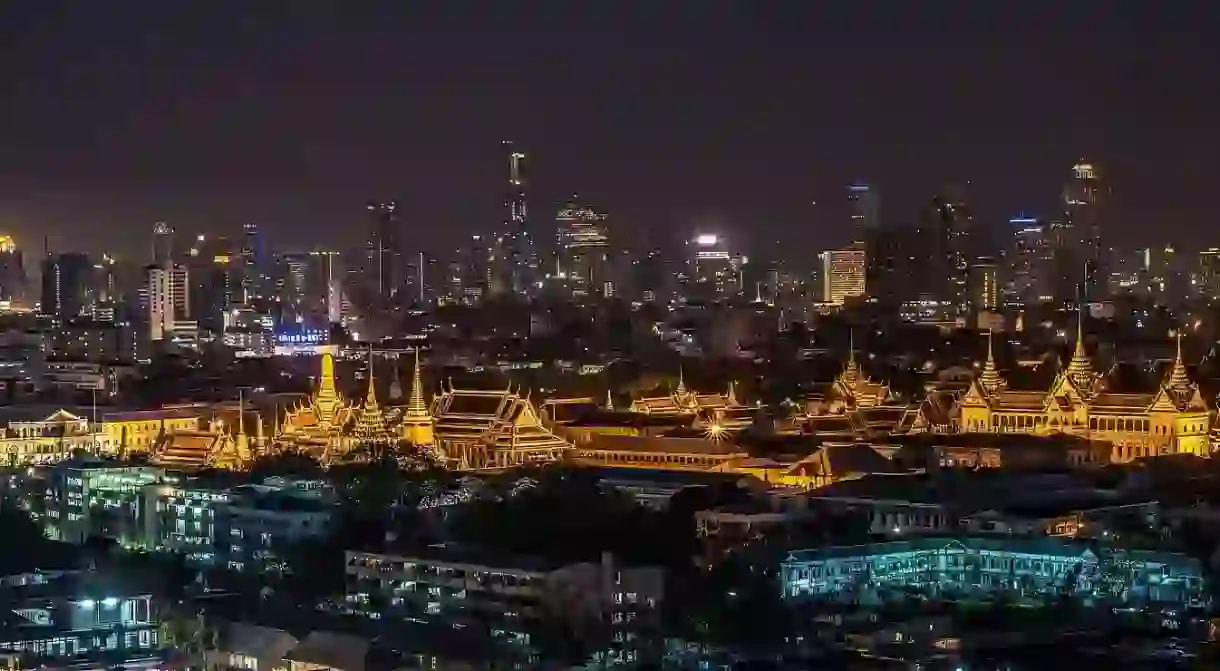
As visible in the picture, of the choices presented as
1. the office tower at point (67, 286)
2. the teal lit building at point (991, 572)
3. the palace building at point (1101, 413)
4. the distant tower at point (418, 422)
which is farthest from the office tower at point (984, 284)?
the teal lit building at point (991, 572)

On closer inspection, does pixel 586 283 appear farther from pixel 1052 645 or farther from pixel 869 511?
pixel 1052 645

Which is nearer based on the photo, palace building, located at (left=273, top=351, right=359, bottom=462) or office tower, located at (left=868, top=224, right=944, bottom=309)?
palace building, located at (left=273, top=351, right=359, bottom=462)

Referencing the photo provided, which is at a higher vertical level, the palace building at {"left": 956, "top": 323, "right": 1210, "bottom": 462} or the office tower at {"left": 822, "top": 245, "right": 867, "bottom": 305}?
the office tower at {"left": 822, "top": 245, "right": 867, "bottom": 305}

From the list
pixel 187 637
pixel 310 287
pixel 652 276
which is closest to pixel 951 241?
pixel 652 276

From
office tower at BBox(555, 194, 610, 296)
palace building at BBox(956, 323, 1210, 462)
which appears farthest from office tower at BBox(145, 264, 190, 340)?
palace building at BBox(956, 323, 1210, 462)

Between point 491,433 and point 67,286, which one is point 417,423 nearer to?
point 491,433

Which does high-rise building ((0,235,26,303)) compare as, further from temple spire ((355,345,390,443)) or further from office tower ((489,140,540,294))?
temple spire ((355,345,390,443))

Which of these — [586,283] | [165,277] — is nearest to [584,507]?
[165,277]
